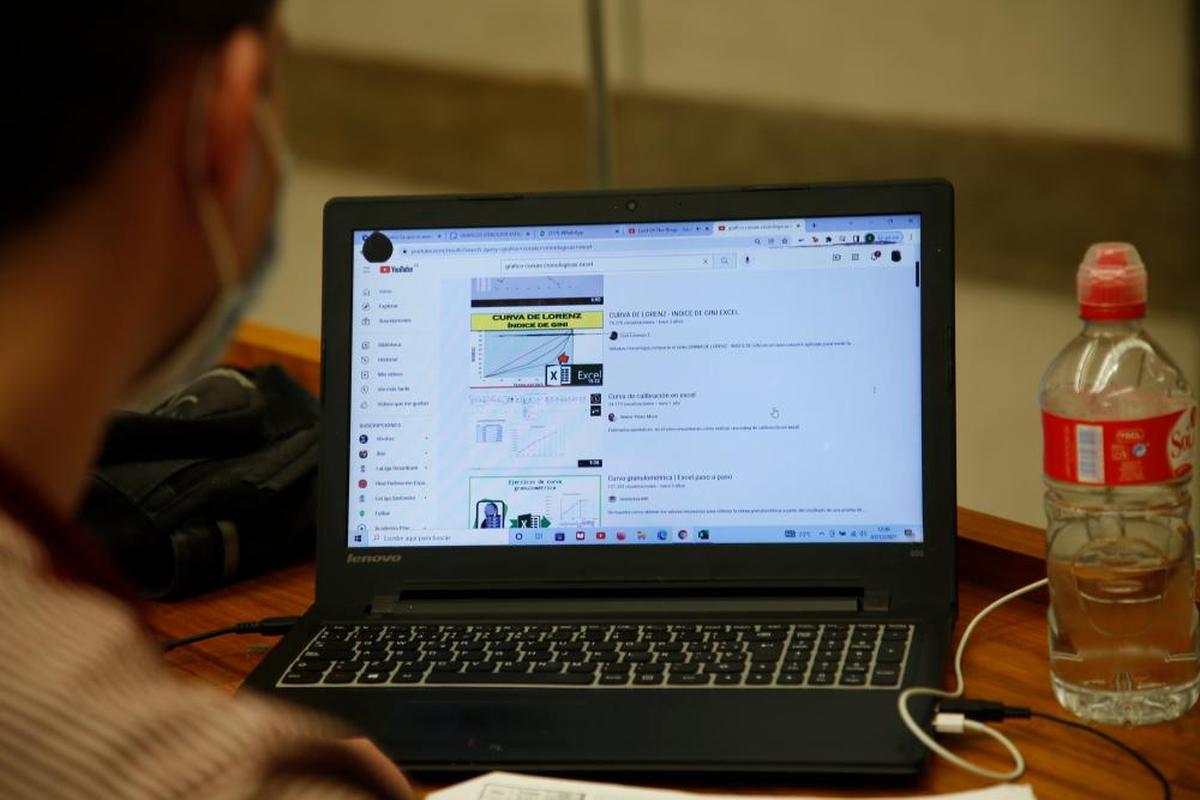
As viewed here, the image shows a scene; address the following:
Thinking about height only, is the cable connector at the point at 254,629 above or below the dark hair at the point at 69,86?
below

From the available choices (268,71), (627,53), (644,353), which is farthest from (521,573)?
(627,53)

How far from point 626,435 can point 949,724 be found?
1.06 ft

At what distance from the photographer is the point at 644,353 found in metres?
1.12

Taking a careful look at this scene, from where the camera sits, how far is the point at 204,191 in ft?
1.89

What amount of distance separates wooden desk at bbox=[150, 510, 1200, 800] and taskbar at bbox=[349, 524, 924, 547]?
0.10m

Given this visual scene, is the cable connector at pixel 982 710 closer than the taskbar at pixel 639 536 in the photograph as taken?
Yes

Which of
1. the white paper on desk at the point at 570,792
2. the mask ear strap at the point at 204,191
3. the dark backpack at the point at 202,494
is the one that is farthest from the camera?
the dark backpack at the point at 202,494

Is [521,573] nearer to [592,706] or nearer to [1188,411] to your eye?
[592,706]

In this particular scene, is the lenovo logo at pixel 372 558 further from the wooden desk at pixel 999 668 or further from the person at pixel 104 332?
the person at pixel 104 332

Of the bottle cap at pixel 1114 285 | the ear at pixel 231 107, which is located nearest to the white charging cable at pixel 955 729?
the bottle cap at pixel 1114 285

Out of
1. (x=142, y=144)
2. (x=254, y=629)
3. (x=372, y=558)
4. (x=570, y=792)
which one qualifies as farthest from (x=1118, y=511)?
(x=142, y=144)

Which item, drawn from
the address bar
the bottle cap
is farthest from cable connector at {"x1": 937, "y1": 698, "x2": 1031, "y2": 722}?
the address bar

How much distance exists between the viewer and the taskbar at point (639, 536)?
1.08m

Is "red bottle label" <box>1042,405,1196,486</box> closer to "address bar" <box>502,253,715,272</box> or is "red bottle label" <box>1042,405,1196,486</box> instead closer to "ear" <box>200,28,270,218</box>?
"address bar" <box>502,253,715,272</box>
